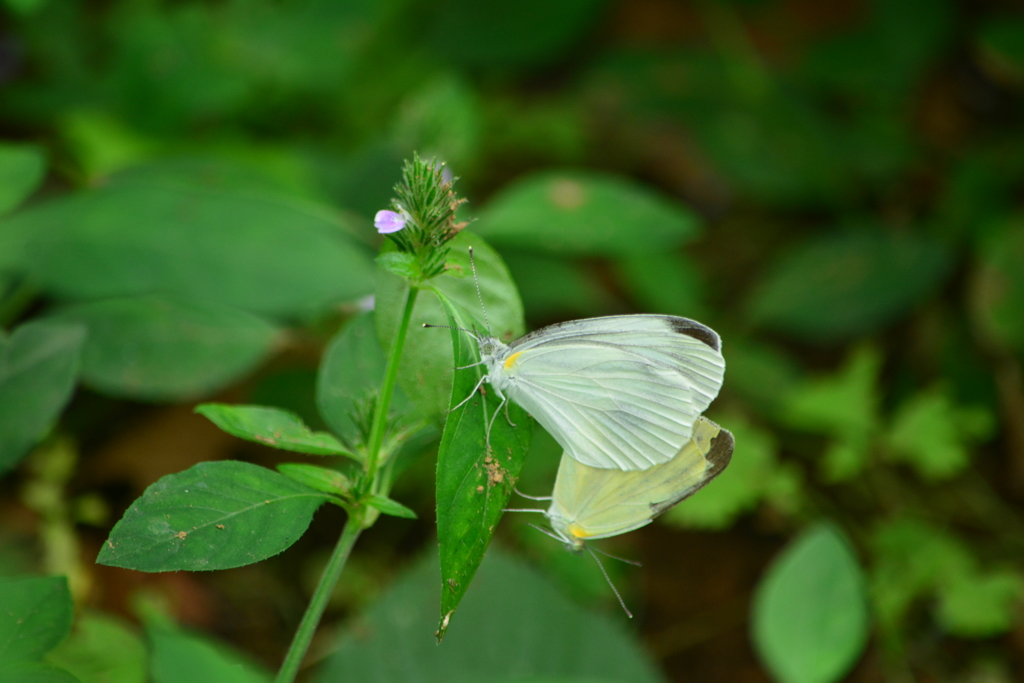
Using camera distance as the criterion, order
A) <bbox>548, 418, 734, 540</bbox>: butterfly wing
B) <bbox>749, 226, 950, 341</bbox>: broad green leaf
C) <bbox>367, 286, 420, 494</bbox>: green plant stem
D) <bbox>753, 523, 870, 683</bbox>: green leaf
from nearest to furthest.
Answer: <bbox>367, 286, 420, 494</bbox>: green plant stem
<bbox>548, 418, 734, 540</bbox>: butterfly wing
<bbox>753, 523, 870, 683</bbox>: green leaf
<bbox>749, 226, 950, 341</bbox>: broad green leaf

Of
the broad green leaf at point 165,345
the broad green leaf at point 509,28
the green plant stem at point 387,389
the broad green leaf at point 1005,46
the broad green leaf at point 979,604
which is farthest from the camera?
the broad green leaf at point 509,28

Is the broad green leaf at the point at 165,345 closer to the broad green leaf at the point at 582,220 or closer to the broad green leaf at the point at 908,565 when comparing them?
the broad green leaf at the point at 582,220

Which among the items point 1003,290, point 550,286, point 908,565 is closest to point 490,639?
point 550,286

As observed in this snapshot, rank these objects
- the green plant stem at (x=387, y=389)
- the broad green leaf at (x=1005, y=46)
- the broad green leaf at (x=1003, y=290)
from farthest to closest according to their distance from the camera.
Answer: the broad green leaf at (x=1005, y=46)
the broad green leaf at (x=1003, y=290)
the green plant stem at (x=387, y=389)

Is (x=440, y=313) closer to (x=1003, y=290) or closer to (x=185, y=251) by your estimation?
(x=185, y=251)

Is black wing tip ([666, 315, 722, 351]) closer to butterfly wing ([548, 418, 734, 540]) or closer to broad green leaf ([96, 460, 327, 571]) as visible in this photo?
butterfly wing ([548, 418, 734, 540])

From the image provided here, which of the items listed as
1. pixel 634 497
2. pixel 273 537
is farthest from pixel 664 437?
pixel 273 537

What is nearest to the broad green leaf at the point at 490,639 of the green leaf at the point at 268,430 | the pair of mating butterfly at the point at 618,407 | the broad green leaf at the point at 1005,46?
the pair of mating butterfly at the point at 618,407

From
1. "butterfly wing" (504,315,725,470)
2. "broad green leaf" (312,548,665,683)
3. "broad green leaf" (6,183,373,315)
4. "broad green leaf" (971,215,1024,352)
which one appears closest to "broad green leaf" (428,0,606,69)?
"broad green leaf" (6,183,373,315)
